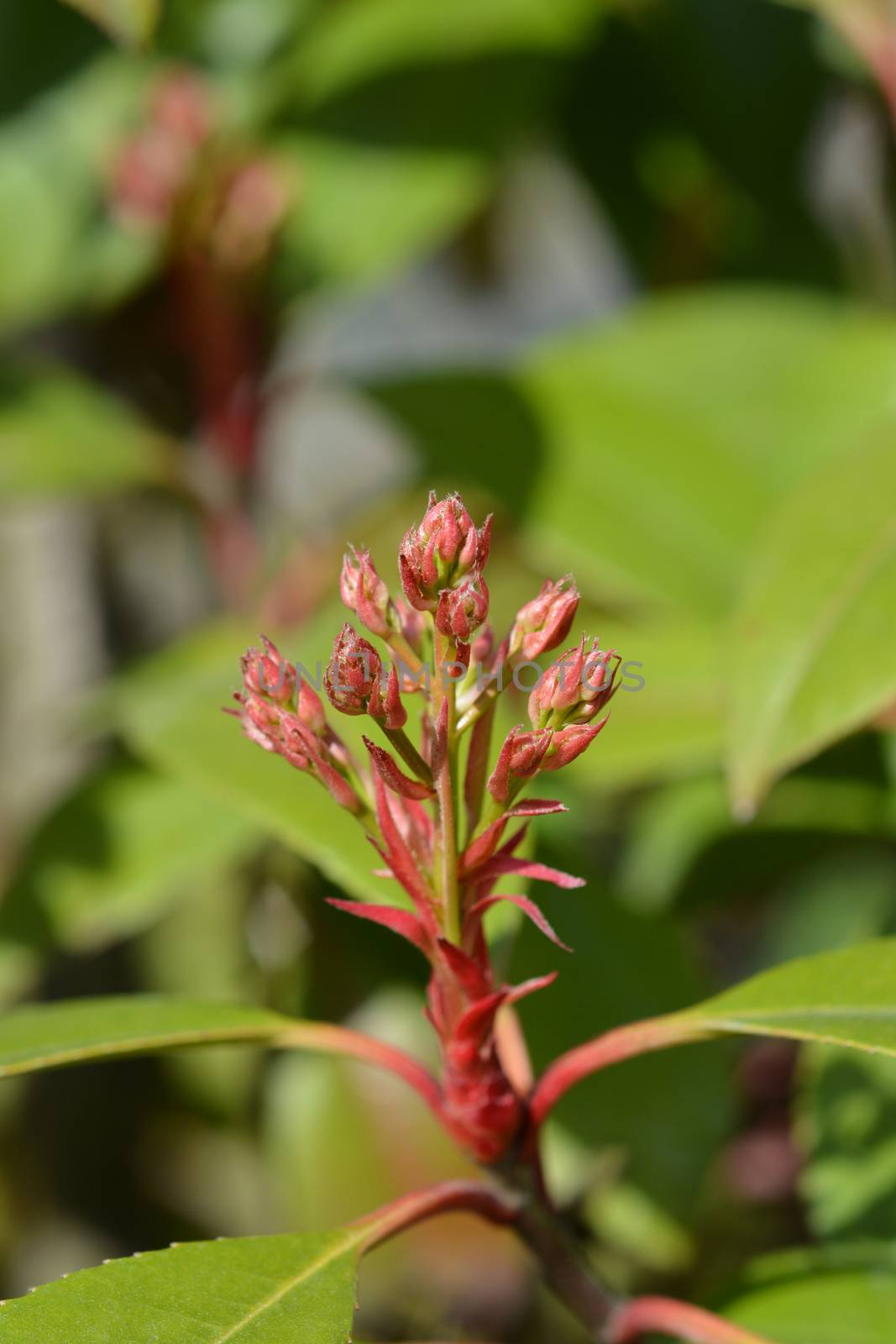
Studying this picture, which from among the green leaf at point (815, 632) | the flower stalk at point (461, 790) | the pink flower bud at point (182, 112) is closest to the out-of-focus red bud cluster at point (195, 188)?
the pink flower bud at point (182, 112)

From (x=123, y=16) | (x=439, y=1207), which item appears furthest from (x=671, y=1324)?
(x=123, y=16)

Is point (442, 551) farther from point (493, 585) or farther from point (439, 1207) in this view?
point (493, 585)

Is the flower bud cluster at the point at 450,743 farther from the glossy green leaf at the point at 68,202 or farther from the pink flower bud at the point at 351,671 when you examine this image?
the glossy green leaf at the point at 68,202

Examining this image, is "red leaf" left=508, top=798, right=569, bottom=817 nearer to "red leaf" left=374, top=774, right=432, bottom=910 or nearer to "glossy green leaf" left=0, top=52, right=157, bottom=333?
"red leaf" left=374, top=774, right=432, bottom=910

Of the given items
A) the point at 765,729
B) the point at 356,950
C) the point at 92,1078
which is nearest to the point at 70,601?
the point at 92,1078

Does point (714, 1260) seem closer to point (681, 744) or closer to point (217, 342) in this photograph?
point (681, 744)
